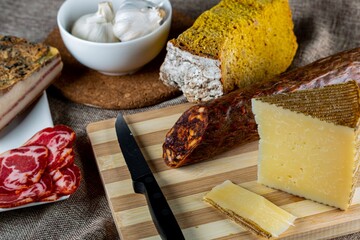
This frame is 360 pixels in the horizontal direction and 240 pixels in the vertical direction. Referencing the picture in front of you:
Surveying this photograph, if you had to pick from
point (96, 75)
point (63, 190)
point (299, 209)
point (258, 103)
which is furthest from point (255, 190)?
point (96, 75)

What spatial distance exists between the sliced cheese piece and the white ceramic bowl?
858mm

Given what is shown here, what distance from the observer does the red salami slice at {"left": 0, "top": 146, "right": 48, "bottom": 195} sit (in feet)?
7.02

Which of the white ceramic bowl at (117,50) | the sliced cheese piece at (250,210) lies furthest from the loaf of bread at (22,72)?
the sliced cheese piece at (250,210)

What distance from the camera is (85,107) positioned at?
8.98 feet

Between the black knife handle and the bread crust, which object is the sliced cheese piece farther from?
the bread crust

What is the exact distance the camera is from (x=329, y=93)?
1.99m

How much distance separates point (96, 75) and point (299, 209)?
1208mm

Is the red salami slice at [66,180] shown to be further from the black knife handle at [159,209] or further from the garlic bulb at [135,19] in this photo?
the garlic bulb at [135,19]

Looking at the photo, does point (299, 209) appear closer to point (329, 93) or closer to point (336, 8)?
point (329, 93)

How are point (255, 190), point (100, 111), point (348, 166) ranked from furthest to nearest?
point (100, 111), point (255, 190), point (348, 166)

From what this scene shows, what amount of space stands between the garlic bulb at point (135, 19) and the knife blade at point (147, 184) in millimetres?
476

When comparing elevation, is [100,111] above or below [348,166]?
below

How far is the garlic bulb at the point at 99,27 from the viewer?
2771 millimetres

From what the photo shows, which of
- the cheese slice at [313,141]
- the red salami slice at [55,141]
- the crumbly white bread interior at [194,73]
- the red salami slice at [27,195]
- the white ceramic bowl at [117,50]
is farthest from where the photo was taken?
the white ceramic bowl at [117,50]
